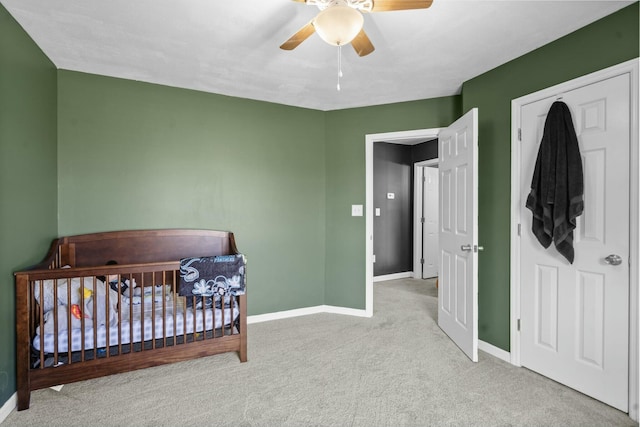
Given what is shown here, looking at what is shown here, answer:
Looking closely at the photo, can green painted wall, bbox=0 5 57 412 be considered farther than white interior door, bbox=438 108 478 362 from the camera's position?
No

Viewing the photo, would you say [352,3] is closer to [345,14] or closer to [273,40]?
[345,14]

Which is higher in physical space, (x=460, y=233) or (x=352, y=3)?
(x=352, y=3)

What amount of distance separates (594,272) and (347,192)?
2.13 meters

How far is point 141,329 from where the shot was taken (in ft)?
6.68

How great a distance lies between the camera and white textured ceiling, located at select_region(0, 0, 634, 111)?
1.71m

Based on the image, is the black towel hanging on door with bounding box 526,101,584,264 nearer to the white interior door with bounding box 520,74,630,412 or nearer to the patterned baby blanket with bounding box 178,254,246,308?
the white interior door with bounding box 520,74,630,412

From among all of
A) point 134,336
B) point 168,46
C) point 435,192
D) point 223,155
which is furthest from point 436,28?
point 435,192

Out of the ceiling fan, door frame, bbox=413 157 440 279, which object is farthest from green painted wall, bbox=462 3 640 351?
door frame, bbox=413 157 440 279

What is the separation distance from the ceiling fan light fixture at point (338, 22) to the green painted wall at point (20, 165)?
1.75 meters

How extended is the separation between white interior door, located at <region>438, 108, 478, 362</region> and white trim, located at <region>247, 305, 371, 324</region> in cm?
89

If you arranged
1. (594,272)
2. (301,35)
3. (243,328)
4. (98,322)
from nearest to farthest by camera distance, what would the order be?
1. (301,35)
2. (594,272)
3. (98,322)
4. (243,328)

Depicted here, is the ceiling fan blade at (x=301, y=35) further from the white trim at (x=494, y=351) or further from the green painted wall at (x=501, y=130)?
the white trim at (x=494, y=351)

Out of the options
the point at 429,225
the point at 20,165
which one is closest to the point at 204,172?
the point at 20,165

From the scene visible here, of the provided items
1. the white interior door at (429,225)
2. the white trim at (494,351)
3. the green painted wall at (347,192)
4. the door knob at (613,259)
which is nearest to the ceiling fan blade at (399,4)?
the door knob at (613,259)
